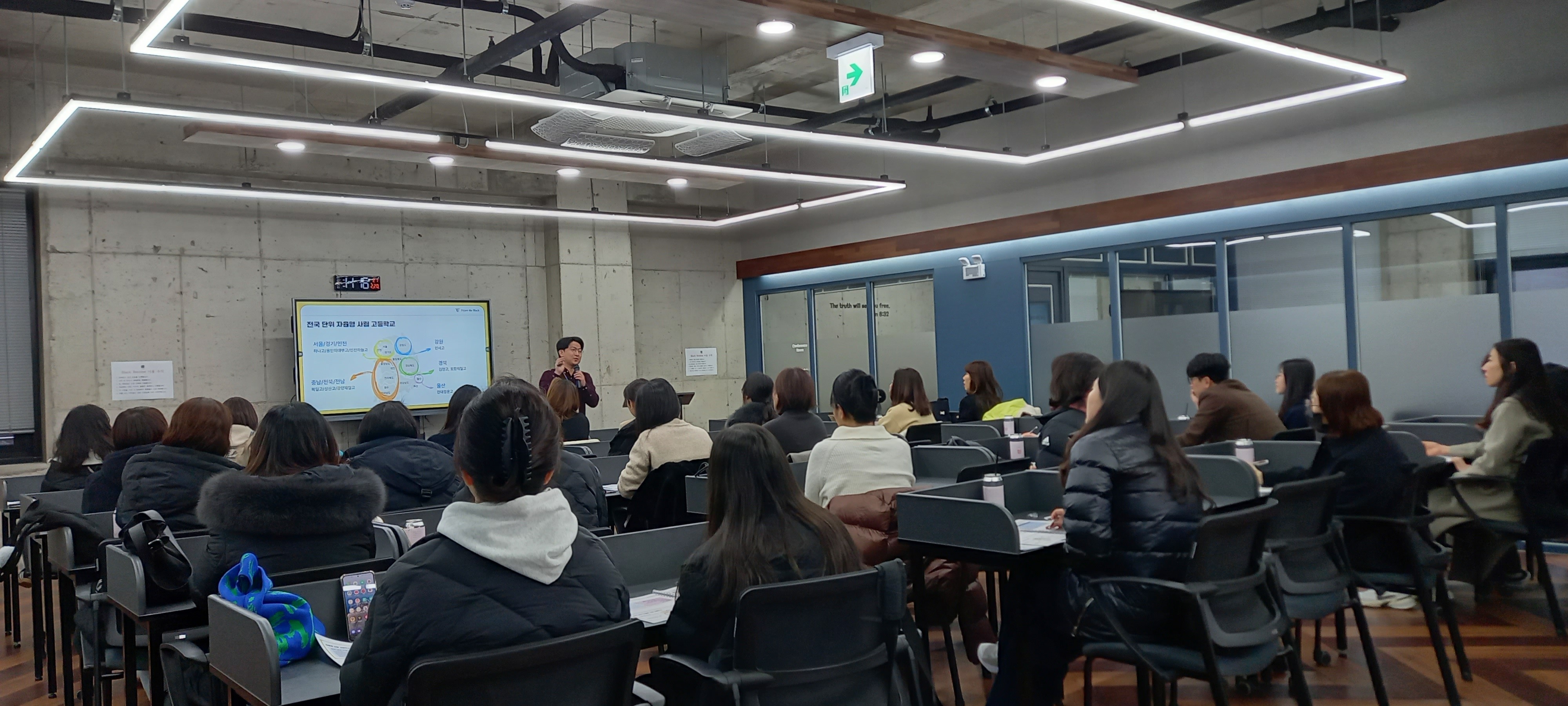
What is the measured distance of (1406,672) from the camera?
13.2ft

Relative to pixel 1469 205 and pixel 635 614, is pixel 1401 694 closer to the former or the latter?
pixel 635 614

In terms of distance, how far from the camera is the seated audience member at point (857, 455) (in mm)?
3816

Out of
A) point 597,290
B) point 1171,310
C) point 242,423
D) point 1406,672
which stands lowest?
point 1406,672

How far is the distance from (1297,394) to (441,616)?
16.8 ft

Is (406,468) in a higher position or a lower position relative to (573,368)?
lower

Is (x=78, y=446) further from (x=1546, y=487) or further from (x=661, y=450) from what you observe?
(x=1546, y=487)

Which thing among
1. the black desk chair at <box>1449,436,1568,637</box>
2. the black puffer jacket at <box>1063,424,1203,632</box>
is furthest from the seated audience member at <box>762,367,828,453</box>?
the black desk chair at <box>1449,436,1568,637</box>

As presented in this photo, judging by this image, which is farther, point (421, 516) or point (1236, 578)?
point (421, 516)

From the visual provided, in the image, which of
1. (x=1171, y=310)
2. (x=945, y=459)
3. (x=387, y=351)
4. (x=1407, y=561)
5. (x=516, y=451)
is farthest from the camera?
(x=387, y=351)

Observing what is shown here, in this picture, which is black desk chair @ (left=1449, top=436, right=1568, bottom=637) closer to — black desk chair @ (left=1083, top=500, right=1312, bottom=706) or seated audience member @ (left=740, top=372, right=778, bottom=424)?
black desk chair @ (left=1083, top=500, right=1312, bottom=706)

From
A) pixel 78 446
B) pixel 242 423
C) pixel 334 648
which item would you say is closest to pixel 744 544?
pixel 334 648

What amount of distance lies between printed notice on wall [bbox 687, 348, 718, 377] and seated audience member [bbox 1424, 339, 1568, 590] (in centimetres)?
875

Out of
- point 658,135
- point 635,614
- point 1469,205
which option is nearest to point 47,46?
point 658,135

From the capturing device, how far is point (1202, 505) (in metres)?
3.08
